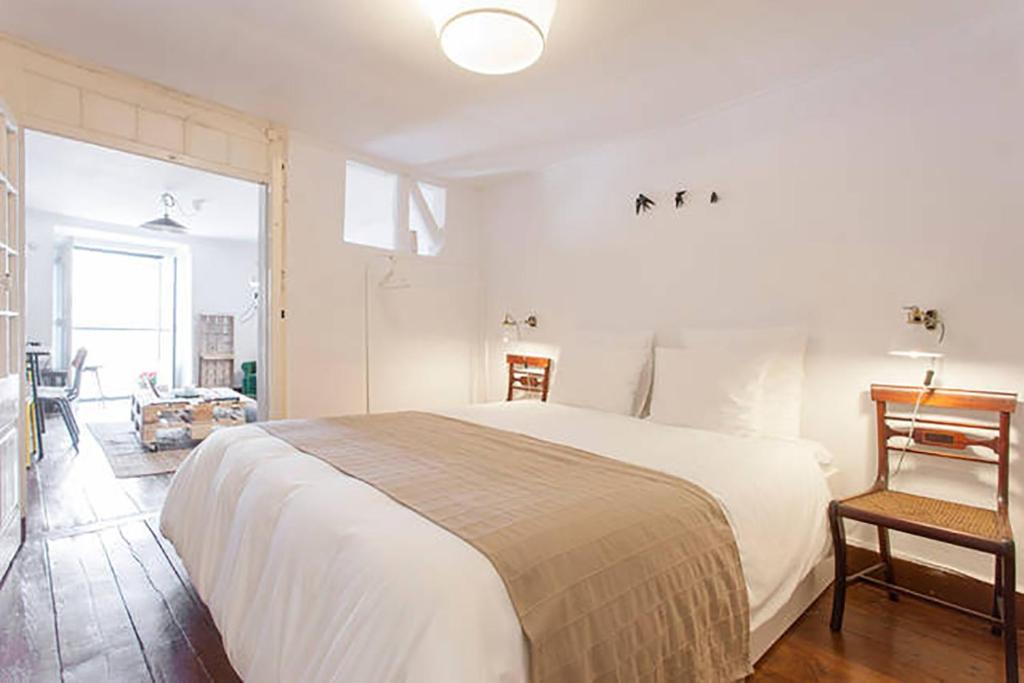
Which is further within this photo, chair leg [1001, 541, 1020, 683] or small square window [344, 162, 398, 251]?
small square window [344, 162, 398, 251]

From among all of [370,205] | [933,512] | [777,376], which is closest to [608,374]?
[777,376]

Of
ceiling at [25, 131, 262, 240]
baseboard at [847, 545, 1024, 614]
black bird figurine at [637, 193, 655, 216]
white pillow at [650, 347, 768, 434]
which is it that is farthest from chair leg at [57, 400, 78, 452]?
baseboard at [847, 545, 1024, 614]

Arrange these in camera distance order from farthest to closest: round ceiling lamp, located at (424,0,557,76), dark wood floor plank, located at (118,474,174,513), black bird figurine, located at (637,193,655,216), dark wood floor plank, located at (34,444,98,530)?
black bird figurine, located at (637,193,655,216) → dark wood floor plank, located at (118,474,174,513) → dark wood floor plank, located at (34,444,98,530) → round ceiling lamp, located at (424,0,557,76)

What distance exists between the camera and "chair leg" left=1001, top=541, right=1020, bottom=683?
151cm

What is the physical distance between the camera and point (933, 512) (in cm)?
183

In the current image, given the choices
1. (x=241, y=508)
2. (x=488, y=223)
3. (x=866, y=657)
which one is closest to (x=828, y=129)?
(x=866, y=657)

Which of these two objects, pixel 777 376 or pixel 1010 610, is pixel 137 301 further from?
pixel 1010 610

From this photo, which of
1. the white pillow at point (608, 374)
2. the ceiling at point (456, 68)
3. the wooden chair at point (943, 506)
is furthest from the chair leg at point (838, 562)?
the ceiling at point (456, 68)

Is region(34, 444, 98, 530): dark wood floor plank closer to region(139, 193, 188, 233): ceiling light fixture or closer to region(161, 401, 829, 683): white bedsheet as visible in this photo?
region(161, 401, 829, 683): white bedsheet

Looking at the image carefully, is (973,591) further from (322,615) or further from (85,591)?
(85,591)

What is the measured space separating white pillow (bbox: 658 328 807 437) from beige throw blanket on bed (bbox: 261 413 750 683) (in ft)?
3.27

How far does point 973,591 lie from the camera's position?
6.70ft

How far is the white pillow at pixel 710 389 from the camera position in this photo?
235cm

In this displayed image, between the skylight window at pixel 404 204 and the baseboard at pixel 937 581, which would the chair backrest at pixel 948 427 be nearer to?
the baseboard at pixel 937 581
